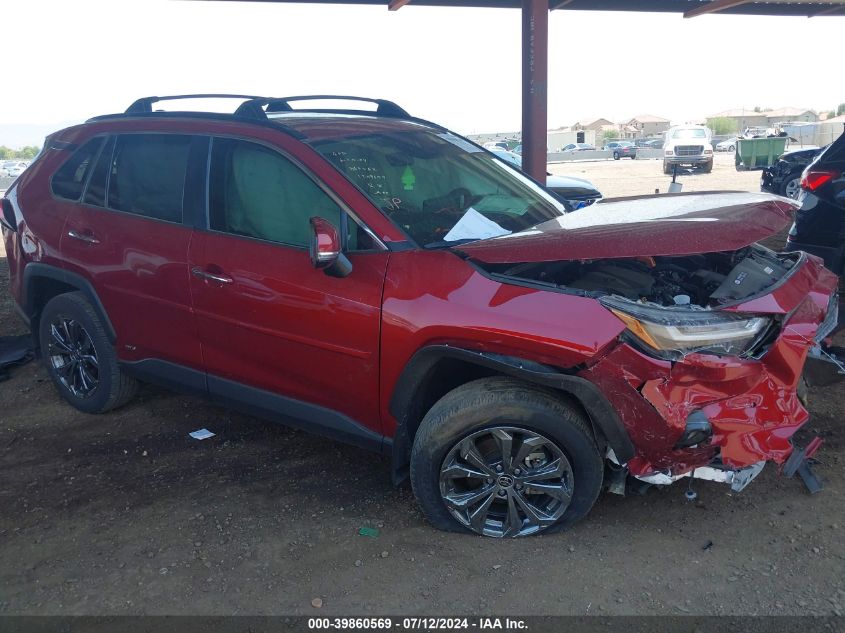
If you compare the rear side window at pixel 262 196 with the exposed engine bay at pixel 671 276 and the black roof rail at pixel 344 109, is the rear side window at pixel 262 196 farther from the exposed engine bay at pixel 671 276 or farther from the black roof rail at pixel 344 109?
the exposed engine bay at pixel 671 276

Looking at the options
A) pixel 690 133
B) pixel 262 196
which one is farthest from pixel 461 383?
pixel 690 133

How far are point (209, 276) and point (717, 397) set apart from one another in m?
2.43

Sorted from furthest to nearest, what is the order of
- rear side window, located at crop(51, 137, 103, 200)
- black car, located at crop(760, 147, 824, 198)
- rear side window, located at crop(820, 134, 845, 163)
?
1. black car, located at crop(760, 147, 824, 198)
2. rear side window, located at crop(820, 134, 845, 163)
3. rear side window, located at crop(51, 137, 103, 200)

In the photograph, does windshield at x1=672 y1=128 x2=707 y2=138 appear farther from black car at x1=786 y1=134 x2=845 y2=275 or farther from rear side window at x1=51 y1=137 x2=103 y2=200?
rear side window at x1=51 y1=137 x2=103 y2=200

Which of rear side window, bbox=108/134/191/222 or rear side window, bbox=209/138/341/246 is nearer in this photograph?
rear side window, bbox=209/138/341/246

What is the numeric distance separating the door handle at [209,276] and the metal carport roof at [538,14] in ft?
18.7

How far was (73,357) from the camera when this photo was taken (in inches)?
177

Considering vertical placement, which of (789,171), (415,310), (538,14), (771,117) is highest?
(771,117)

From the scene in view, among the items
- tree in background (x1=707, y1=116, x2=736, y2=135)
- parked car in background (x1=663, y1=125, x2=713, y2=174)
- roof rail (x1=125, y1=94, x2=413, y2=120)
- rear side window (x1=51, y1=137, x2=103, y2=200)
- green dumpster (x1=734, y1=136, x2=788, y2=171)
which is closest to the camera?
roof rail (x1=125, y1=94, x2=413, y2=120)

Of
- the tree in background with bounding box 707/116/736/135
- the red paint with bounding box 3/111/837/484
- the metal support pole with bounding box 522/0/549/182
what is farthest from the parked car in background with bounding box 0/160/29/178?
the tree in background with bounding box 707/116/736/135

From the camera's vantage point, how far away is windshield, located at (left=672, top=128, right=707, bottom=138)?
27875 mm

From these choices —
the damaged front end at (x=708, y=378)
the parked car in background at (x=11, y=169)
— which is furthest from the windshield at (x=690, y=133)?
the parked car in background at (x=11, y=169)

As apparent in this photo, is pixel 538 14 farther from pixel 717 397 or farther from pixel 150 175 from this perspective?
pixel 717 397

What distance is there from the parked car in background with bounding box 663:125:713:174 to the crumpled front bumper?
2524 centimetres
